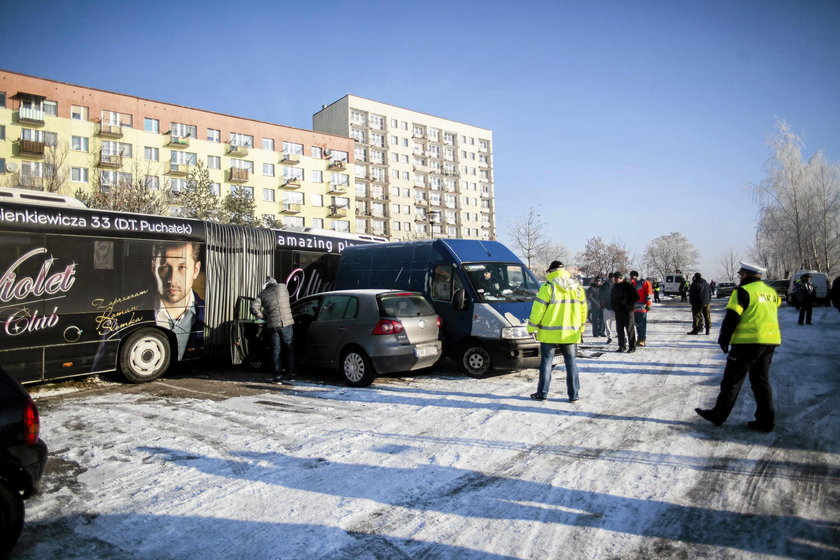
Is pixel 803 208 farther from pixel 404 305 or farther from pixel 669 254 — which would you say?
pixel 669 254

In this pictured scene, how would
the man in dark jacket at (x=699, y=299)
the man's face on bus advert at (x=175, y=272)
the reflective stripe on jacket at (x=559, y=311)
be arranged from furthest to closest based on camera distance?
the man in dark jacket at (x=699, y=299)
the man's face on bus advert at (x=175, y=272)
the reflective stripe on jacket at (x=559, y=311)

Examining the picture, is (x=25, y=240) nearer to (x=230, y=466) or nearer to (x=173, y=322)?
(x=173, y=322)

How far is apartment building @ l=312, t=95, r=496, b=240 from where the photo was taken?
6644 cm

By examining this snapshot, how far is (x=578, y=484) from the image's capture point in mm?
3945

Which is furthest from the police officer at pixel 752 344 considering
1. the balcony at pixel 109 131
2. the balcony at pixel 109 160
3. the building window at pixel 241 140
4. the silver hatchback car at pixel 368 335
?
the building window at pixel 241 140

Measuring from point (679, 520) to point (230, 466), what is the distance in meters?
3.69

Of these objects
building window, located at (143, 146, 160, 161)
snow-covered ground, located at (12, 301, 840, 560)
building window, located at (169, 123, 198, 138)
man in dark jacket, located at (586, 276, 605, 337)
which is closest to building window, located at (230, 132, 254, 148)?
building window, located at (169, 123, 198, 138)

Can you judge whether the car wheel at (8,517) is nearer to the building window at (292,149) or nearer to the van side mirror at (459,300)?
the van side mirror at (459,300)

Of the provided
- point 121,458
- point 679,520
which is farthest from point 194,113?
point 679,520

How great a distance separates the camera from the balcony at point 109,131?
38375 mm

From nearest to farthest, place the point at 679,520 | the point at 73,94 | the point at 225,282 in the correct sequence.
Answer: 1. the point at 679,520
2. the point at 225,282
3. the point at 73,94

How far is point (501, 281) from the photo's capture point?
9195mm

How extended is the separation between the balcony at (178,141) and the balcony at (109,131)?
3.85m

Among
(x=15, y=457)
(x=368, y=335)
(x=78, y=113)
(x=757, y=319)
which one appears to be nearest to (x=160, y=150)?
(x=78, y=113)
